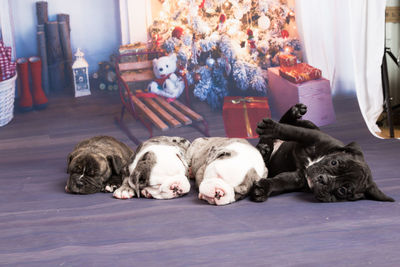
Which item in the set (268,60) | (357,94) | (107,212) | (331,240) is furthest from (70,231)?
(357,94)

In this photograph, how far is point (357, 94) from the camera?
14.5 ft

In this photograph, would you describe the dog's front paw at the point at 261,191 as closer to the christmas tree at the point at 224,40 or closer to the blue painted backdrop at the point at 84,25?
the christmas tree at the point at 224,40

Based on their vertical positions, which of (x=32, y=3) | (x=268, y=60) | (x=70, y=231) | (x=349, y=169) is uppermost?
(x=32, y=3)

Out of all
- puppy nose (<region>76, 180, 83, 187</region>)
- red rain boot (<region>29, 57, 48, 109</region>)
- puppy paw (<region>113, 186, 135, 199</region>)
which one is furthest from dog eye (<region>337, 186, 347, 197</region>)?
red rain boot (<region>29, 57, 48, 109</region>)

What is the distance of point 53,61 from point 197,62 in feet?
3.62

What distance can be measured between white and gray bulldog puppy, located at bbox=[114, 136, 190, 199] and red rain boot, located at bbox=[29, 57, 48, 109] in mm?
1598

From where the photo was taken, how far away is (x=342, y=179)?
7.92 ft

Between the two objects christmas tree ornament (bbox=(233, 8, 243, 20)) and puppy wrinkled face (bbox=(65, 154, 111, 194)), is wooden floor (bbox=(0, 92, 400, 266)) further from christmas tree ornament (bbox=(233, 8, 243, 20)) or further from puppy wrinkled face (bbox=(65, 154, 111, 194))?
christmas tree ornament (bbox=(233, 8, 243, 20))

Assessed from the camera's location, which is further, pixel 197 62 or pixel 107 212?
pixel 197 62

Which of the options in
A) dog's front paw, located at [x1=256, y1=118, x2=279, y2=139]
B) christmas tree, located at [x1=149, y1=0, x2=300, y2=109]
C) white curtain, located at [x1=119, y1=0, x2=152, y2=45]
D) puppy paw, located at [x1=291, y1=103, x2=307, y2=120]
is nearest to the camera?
dog's front paw, located at [x1=256, y1=118, x2=279, y2=139]

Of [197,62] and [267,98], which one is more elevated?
[197,62]

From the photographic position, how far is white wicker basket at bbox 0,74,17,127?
3.93m

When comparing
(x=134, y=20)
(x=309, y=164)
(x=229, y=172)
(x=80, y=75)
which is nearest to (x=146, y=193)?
(x=229, y=172)

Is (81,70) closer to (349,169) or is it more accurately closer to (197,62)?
(197,62)
